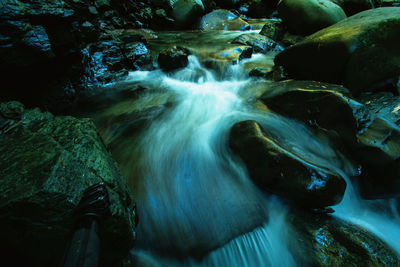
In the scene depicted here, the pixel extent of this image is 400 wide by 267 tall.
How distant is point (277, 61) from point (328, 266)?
16.7ft

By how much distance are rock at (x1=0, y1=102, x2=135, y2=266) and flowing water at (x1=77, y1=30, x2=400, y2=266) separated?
0.62m

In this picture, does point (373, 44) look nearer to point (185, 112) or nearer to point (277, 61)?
point (277, 61)

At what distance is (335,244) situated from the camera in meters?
2.12

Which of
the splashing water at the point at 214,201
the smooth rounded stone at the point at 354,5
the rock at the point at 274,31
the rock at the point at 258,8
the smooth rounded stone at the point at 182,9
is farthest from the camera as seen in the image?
the rock at the point at 258,8

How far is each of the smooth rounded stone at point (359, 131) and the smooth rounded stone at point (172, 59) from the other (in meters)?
4.35

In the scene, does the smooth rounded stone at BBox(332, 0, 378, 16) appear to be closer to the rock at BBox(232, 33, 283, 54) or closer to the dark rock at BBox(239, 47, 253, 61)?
the rock at BBox(232, 33, 283, 54)

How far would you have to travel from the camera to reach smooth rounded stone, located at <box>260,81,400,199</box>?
2680 mm

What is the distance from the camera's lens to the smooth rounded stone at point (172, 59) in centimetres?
655

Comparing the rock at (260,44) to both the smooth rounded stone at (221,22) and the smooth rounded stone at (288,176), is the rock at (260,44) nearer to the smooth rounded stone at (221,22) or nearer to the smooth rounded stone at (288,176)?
the smooth rounded stone at (221,22)

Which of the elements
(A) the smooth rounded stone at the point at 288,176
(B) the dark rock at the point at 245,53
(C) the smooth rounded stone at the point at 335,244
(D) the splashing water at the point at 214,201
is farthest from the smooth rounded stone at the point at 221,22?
(C) the smooth rounded stone at the point at 335,244

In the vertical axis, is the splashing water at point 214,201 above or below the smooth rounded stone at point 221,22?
below

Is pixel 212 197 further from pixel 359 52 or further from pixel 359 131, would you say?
pixel 359 52

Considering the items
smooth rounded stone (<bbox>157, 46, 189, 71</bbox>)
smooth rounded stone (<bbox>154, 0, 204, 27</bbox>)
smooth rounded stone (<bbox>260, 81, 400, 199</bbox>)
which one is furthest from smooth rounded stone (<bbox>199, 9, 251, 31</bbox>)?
smooth rounded stone (<bbox>260, 81, 400, 199</bbox>)

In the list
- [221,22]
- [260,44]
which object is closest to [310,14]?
[260,44]
